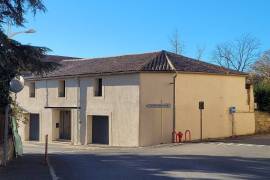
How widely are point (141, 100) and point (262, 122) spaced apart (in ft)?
41.2

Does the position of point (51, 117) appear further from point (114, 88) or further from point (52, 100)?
point (114, 88)

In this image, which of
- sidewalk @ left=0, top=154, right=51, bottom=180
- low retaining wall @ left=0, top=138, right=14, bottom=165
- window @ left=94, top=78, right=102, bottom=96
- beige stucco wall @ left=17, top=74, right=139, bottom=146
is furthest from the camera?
window @ left=94, top=78, right=102, bottom=96

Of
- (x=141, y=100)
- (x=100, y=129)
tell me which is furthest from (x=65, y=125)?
(x=141, y=100)

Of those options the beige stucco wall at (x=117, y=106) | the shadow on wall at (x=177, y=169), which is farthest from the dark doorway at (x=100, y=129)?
the shadow on wall at (x=177, y=169)

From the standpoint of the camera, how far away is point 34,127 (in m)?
46.8

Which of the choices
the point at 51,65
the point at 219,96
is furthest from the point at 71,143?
the point at 51,65

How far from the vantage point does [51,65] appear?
65.7ft

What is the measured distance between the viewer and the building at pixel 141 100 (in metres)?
34.9

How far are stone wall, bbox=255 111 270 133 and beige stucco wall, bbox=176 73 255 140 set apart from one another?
45.5 inches

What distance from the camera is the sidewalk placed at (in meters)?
14.6

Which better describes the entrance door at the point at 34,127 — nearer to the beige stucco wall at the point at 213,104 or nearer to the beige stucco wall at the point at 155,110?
the beige stucco wall at the point at 155,110

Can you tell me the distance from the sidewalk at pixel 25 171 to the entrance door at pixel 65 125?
24.3 meters

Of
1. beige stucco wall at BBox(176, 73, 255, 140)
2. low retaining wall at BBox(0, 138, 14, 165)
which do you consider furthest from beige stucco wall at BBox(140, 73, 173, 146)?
low retaining wall at BBox(0, 138, 14, 165)

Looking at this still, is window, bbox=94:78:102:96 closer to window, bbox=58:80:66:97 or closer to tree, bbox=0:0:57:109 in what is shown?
window, bbox=58:80:66:97
